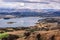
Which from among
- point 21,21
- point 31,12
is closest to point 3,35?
point 21,21

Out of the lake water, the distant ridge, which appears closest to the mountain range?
Answer: the distant ridge

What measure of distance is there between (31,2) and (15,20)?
2.65 feet

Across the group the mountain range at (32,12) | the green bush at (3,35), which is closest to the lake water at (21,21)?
the mountain range at (32,12)

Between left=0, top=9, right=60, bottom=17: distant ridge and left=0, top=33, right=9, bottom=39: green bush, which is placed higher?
left=0, top=9, right=60, bottom=17: distant ridge

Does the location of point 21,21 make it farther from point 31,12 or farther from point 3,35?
point 3,35

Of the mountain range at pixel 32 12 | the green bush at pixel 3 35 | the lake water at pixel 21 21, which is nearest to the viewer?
the green bush at pixel 3 35

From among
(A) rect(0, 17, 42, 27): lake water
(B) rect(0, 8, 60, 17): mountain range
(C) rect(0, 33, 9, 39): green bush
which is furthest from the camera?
(B) rect(0, 8, 60, 17): mountain range

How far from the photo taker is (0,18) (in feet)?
13.4

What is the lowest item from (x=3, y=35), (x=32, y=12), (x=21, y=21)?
(x=3, y=35)

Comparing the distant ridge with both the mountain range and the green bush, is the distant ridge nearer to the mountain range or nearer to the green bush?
the mountain range

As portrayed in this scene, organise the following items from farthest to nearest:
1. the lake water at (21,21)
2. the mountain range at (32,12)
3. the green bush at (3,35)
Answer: the mountain range at (32,12) → the lake water at (21,21) → the green bush at (3,35)

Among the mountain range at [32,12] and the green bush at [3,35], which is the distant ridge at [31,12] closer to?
the mountain range at [32,12]

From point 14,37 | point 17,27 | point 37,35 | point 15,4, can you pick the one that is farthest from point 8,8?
point 37,35

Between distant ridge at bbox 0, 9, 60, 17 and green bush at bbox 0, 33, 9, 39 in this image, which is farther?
distant ridge at bbox 0, 9, 60, 17
